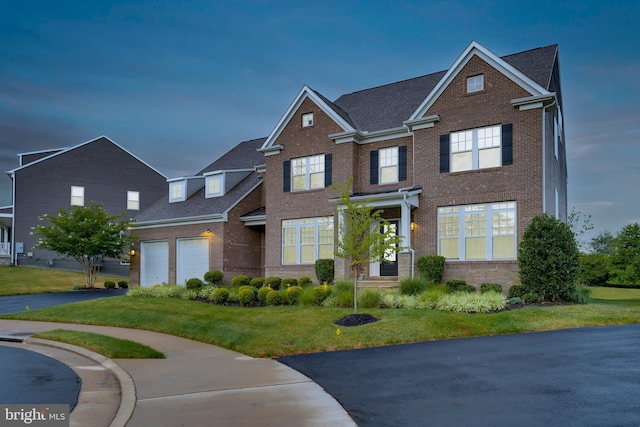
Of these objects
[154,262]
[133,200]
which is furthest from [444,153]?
[133,200]

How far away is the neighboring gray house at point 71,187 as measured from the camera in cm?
3788

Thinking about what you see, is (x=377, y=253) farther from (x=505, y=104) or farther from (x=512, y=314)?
(x=505, y=104)

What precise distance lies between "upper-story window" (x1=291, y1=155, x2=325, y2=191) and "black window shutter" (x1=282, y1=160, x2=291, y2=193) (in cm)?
15

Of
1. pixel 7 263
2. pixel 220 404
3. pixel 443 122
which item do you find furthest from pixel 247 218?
pixel 7 263

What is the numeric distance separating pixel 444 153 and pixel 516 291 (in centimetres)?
589

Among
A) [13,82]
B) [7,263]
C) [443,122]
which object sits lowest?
[7,263]

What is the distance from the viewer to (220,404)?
21.2ft

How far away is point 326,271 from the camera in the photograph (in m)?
21.2

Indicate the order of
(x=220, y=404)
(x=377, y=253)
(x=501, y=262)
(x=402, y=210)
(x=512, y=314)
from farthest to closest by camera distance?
1. (x=402, y=210)
2. (x=501, y=262)
3. (x=377, y=253)
4. (x=512, y=314)
5. (x=220, y=404)

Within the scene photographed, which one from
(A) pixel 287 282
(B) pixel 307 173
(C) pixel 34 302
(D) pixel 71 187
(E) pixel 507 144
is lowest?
(C) pixel 34 302

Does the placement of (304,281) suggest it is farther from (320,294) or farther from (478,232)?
(478,232)

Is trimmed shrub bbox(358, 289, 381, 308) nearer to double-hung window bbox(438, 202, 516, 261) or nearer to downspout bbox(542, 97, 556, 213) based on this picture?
double-hung window bbox(438, 202, 516, 261)

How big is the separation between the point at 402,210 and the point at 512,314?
687 cm

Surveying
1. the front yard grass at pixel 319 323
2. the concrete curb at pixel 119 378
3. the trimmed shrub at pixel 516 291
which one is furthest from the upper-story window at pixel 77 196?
the trimmed shrub at pixel 516 291
